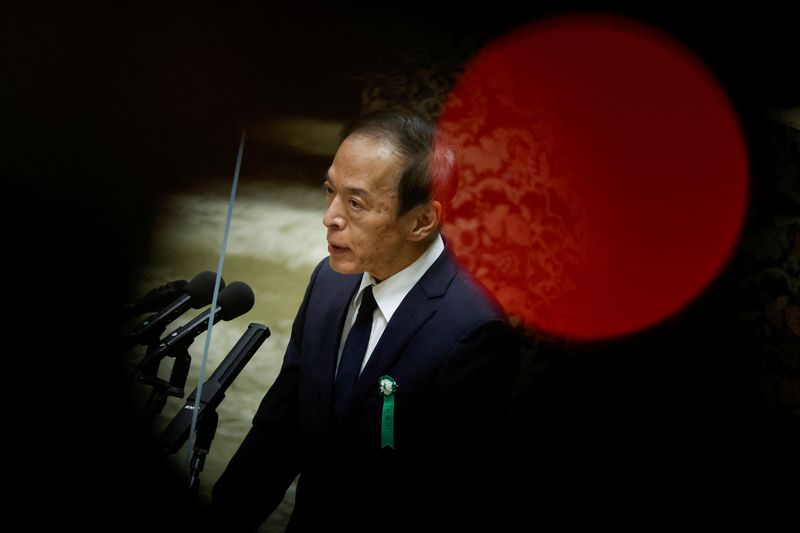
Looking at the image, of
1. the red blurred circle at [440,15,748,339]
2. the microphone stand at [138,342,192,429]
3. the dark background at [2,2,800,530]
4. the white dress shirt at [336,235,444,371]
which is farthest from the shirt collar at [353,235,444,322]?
the red blurred circle at [440,15,748,339]

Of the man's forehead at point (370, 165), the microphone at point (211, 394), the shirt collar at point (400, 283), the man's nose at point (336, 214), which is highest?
the man's forehead at point (370, 165)

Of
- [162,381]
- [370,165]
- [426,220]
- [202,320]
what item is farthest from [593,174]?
[162,381]

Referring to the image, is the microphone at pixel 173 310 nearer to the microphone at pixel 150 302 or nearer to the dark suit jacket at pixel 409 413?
the microphone at pixel 150 302

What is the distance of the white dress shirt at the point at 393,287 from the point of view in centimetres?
127

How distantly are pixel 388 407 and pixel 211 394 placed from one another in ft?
1.17

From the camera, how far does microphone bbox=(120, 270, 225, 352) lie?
1.08m

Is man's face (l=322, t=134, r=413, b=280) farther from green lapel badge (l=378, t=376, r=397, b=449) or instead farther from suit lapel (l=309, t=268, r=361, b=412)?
green lapel badge (l=378, t=376, r=397, b=449)

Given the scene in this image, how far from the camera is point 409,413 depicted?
121cm

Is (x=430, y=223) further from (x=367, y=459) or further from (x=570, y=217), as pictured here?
(x=570, y=217)

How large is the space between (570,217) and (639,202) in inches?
8.9

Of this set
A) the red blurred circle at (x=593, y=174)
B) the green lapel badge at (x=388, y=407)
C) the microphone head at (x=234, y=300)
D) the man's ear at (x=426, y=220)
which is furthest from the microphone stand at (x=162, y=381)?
the red blurred circle at (x=593, y=174)

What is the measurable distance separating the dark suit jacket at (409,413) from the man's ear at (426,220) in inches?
3.1

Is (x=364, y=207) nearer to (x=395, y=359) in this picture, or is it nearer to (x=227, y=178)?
(x=395, y=359)

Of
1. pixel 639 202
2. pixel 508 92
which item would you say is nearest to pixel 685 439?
pixel 639 202
